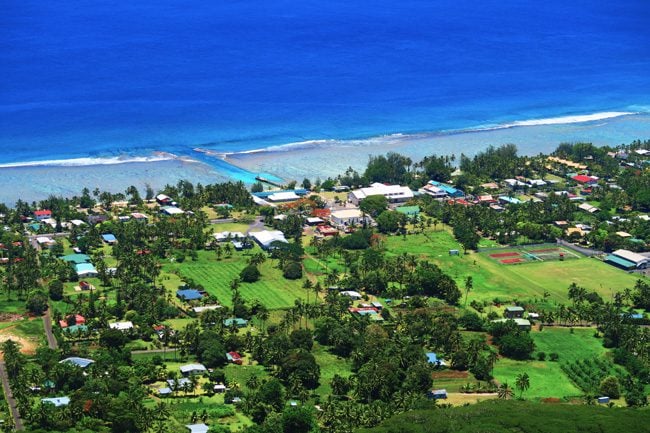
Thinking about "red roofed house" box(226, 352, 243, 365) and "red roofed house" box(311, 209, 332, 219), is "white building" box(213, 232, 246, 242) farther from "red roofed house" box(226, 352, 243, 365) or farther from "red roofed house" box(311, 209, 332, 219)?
"red roofed house" box(226, 352, 243, 365)

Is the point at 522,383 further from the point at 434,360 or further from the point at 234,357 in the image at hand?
the point at 234,357

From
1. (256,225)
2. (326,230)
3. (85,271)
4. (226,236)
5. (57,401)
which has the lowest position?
(57,401)

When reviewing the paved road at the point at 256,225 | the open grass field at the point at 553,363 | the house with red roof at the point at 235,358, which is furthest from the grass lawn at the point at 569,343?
the paved road at the point at 256,225

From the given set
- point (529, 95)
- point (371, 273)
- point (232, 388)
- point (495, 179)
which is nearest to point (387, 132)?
point (495, 179)

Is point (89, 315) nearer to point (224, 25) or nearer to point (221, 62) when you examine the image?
point (221, 62)

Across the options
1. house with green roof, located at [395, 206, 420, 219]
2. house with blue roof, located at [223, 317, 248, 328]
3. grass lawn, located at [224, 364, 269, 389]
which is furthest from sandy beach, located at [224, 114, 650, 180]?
grass lawn, located at [224, 364, 269, 389]

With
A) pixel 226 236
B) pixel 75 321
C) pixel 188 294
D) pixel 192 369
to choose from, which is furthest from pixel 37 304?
pixel 226 236

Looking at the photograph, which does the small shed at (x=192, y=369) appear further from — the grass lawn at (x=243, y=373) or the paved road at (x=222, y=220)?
the paved road at (x=222, y=220)

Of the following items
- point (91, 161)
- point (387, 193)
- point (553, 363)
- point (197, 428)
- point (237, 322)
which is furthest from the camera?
point (91, 161)
